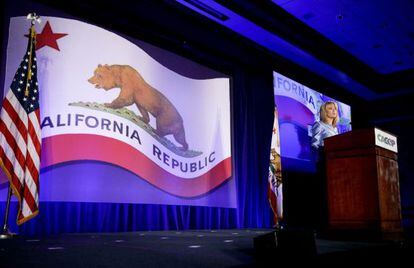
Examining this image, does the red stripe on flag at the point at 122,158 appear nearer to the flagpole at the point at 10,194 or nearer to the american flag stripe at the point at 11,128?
the american flag stripe at the point at 11,128

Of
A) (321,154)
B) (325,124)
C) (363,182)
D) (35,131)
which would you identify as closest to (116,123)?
(35,131)

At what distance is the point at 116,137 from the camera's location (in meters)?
3.60

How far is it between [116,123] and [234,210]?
2.01 metres

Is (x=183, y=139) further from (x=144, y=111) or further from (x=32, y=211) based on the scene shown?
(x=32, y=211)

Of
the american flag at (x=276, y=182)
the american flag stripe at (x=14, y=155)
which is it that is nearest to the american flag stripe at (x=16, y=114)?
the american flag stripe at (x=14, y=155)

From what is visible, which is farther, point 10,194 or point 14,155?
point 14,155

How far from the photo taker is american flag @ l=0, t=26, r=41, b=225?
9.34ft

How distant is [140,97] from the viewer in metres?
3.86

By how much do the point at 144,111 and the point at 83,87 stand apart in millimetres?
642

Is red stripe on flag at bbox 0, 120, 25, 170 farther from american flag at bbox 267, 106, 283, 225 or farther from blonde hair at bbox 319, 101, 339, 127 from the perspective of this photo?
blonde hair at bbox 319, 101, 339, 127

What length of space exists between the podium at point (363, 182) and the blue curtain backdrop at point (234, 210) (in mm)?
2190

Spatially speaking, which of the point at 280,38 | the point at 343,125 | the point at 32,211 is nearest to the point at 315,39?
the point at 280,38

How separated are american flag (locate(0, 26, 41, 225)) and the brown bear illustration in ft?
2.05

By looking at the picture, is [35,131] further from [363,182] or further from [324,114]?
[324,114]
